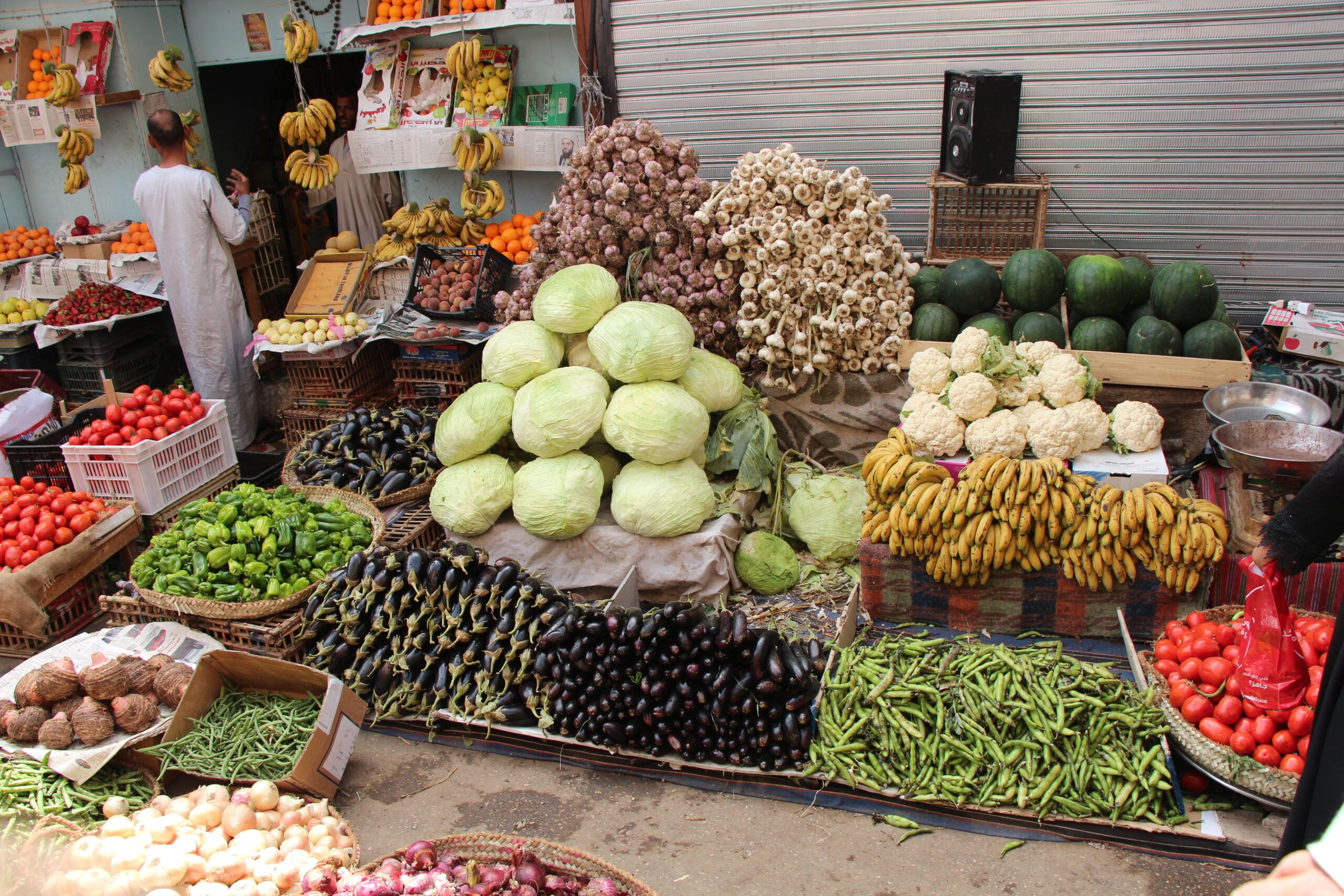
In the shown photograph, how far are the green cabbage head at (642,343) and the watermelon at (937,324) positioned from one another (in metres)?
1.38

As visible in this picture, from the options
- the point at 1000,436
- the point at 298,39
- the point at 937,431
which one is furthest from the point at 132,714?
the point at 298,39

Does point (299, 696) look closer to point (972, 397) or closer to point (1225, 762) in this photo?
point (972, 397)

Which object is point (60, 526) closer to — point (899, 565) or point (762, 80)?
point (899, 565)

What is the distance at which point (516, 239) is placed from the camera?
684 centimetres

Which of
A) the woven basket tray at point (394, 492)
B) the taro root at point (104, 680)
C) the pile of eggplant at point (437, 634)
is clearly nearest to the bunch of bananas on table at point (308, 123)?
the woven basket tray at point (394, 492)

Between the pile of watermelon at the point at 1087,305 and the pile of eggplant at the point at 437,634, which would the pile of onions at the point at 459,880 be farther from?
the pile of watermelon at the point at 1087,305

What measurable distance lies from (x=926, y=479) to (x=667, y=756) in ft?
5.29

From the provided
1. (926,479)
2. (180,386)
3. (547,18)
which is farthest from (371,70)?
(926,479)

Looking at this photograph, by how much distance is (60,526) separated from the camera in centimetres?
470

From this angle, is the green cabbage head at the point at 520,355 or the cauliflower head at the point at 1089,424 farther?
the green cabbage head at the point at 520,355

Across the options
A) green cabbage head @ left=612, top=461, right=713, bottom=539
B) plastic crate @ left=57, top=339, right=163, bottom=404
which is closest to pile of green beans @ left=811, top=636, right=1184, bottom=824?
green cabbage head @ left=612, top=461, right=713, bottom=539

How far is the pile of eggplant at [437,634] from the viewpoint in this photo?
3.83 meters

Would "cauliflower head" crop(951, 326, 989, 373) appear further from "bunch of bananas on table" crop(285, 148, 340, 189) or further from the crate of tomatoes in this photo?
"bunch of bananas on table" crop(285, 148, 340, 189)

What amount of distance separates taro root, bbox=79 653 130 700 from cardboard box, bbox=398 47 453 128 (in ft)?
15.3
